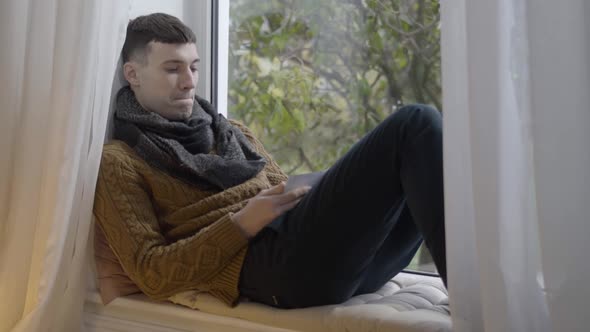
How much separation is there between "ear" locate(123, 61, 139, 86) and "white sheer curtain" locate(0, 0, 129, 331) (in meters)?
0.14

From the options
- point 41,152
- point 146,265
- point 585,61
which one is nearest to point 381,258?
point 146,265

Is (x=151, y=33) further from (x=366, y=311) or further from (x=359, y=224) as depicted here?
(x=366, y=311)

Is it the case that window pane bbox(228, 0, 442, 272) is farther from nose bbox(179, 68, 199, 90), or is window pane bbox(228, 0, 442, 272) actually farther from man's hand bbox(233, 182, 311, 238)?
man's hand bbox(233, 182, 311, 238)

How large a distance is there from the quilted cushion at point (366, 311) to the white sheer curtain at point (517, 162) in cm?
15

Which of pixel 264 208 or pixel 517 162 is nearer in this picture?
pixel 517 162

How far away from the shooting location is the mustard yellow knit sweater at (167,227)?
5.51 ft

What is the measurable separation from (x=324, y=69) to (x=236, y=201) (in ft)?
1.94

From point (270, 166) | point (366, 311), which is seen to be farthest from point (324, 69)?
point (366, 311)

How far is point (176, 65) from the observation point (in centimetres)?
198

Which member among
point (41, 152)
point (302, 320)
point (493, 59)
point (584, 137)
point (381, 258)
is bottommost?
point (302, 320)

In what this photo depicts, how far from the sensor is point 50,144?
1866mm

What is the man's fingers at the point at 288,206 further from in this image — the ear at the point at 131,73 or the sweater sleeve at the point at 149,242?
the ear at the point at 131,73

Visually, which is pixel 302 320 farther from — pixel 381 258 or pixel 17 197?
pixel 17 197

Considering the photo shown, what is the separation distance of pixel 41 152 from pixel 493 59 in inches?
45.0
